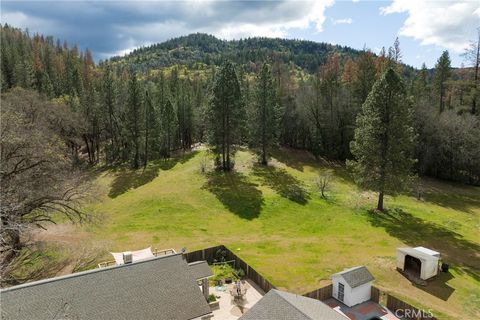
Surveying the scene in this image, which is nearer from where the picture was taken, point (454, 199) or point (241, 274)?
point (241, 274)

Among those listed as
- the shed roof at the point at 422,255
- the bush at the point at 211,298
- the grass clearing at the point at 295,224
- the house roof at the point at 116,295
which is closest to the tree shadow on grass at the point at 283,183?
the grass clearing at the point at 295,224

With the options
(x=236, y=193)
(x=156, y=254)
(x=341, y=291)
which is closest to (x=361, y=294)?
(x=341, y=291)

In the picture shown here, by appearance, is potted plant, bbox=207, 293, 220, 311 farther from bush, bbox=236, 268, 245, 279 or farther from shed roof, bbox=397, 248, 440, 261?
shed roof, bbox=397, 248, 440, 261

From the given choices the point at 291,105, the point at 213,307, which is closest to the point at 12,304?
the point at 213,307

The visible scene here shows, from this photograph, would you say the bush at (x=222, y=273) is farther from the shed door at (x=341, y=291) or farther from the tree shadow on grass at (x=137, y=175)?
the tree shadow on grass at (x=137, y=175)

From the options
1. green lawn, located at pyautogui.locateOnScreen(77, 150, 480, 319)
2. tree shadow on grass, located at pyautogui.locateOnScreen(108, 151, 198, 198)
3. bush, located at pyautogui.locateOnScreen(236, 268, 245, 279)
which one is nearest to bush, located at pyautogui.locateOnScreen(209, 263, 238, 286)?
bush, located at pyautogui.locateOnScreen(236, 268, 245, 279)

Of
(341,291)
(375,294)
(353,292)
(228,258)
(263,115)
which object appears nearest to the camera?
(353,292)

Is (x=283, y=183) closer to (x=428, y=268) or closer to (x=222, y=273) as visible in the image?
(x=222, y=273)
